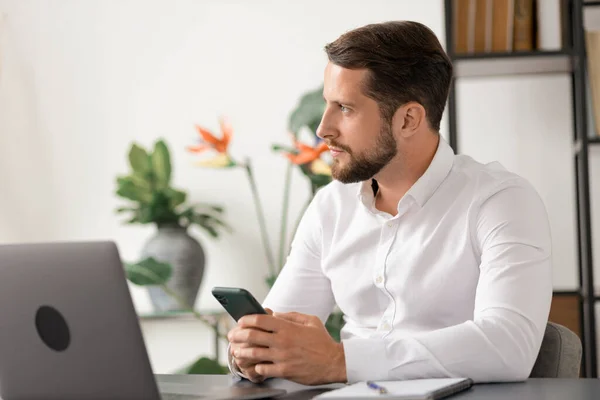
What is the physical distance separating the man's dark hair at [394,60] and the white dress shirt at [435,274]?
0.14 meters

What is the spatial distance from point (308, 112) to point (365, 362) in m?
1.77

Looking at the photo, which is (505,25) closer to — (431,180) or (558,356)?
(431,180)

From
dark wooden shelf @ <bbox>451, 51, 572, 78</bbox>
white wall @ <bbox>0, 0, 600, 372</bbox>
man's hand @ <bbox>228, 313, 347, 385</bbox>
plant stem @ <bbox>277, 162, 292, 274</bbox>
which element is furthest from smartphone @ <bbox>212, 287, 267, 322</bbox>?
white wall @ <bbox>0, 0, 600, 372</bbox>

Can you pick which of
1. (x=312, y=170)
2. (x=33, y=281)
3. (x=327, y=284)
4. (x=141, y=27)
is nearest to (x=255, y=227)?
(x=312, y=170)

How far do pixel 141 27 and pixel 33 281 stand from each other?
2.45 metres

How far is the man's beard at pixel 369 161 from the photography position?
1.67 meters

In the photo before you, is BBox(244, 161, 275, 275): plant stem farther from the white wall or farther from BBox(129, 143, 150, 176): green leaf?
BBox(129, 143, 150, 176): green leaf

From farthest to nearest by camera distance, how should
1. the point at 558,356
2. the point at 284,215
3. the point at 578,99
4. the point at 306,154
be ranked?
the point at 284,215 < the point at 306,154 < the point at 578,99 < the point at 558,356

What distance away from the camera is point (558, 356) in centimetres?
144

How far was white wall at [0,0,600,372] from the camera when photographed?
3.21 metres

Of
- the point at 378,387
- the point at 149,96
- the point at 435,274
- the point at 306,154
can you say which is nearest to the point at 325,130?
the point at 435,274

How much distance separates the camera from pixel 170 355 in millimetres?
3287

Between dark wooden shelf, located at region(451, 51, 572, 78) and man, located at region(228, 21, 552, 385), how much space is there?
2.99 feet

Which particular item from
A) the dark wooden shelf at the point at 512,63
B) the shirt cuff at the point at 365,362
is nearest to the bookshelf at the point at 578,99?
the dark wooden shelf at the point at 512,63
